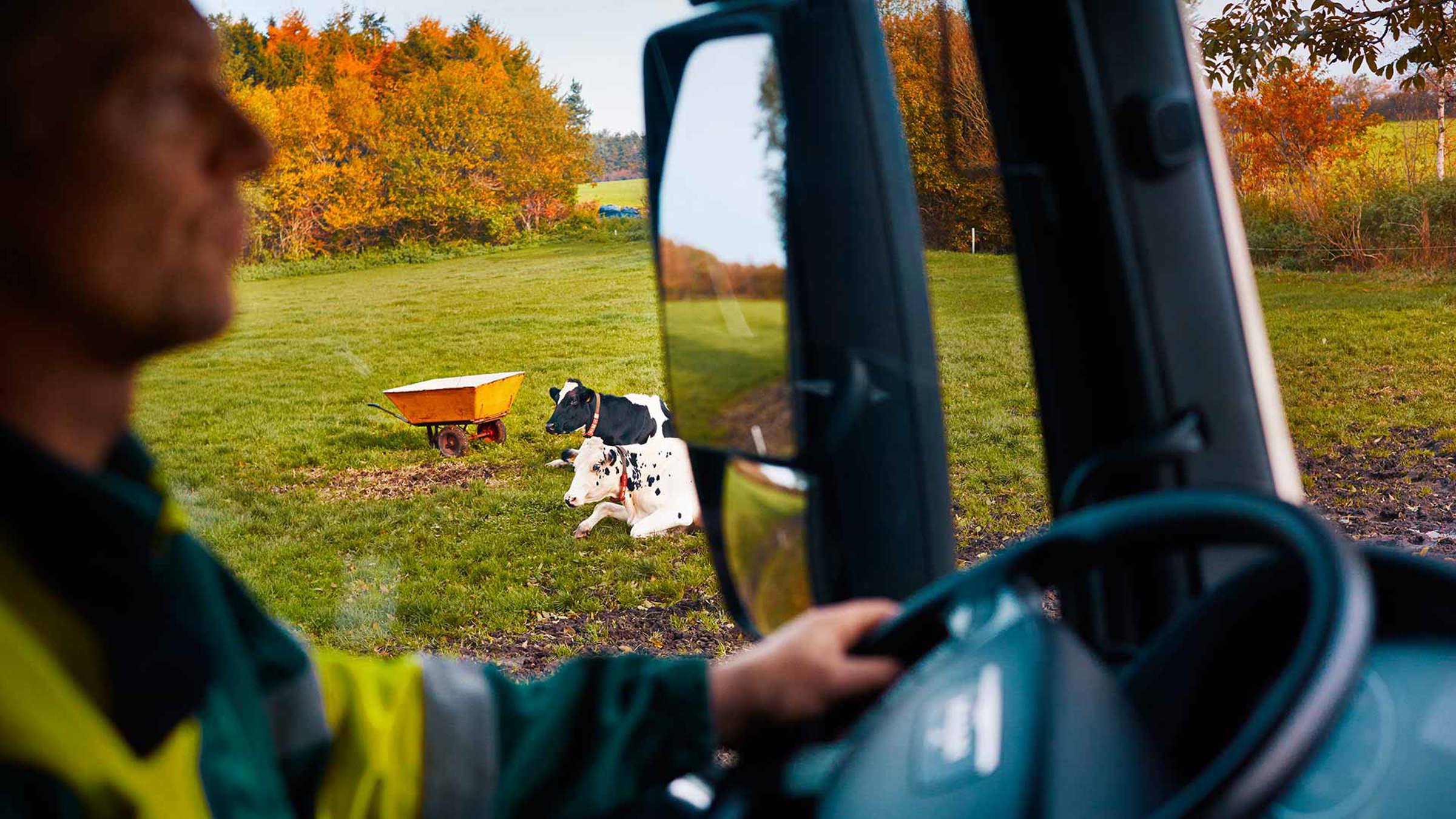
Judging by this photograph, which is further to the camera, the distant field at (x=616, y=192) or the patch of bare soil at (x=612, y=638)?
the patch of bare soil at (x=612, y=638)

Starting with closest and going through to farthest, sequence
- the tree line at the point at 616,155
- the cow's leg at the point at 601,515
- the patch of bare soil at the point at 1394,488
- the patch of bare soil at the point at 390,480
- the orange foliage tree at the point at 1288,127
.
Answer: the orange foliage tree at the point at 1288,127, the tree line at the point at 616,155, the patch of bare soil at the point at 1394,488, the cow's leg at the point at 601,515, the patch of bare soil at the point at 390,480

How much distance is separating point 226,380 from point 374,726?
238 inches

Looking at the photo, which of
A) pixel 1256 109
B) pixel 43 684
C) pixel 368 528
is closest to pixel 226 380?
pixel 368 528

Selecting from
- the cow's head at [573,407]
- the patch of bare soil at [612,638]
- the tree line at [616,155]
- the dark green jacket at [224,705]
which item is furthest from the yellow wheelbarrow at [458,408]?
the dark green jacket at [224,705]

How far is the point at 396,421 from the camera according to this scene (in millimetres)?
5969

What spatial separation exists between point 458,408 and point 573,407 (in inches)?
22.9

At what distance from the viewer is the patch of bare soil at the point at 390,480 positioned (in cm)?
525

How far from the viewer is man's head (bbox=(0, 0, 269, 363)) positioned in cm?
39

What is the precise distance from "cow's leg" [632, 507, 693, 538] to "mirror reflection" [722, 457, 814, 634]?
3.54 meters

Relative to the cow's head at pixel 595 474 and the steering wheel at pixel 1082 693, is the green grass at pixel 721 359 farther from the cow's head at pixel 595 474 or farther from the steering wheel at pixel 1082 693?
the cow's head at pixel 595 474

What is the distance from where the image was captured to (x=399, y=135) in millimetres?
3543

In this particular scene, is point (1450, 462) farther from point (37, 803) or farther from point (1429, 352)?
point (37, 803)

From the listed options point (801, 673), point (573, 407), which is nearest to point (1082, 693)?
point (801, 673)

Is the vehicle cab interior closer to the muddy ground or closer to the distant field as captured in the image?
the distant field
